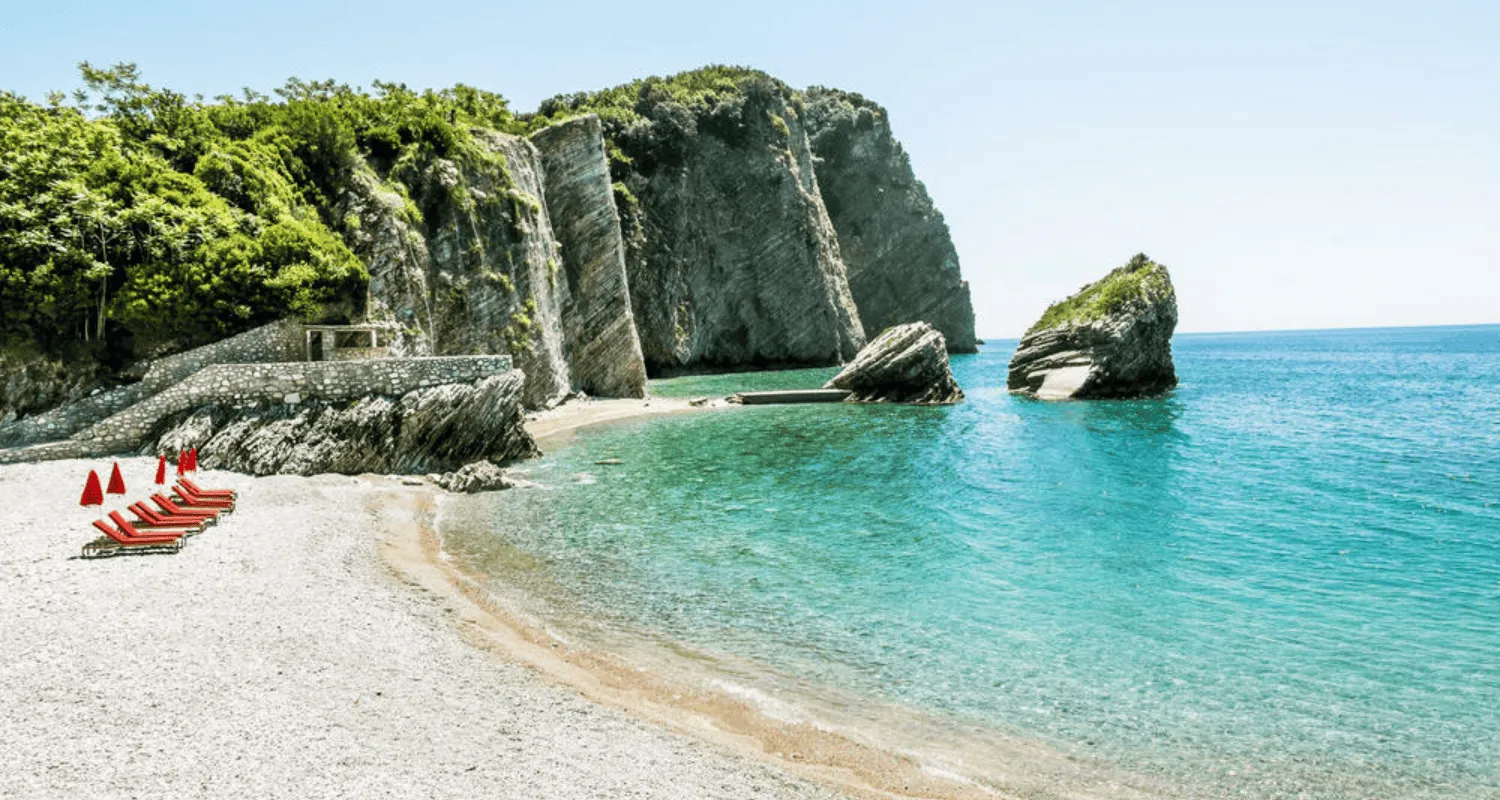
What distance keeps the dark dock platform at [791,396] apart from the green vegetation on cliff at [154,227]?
31.5 meters

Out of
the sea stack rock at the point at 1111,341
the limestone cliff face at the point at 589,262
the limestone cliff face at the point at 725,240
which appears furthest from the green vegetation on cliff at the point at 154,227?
the limestone cliff face at the point at 725,240

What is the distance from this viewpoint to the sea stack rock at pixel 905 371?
5822cm

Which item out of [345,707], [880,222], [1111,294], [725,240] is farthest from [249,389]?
[880,222]

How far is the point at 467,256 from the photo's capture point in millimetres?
44094

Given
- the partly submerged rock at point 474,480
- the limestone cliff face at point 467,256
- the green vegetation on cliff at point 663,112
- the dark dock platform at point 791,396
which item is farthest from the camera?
the green vegetation on cliff at point 663,112

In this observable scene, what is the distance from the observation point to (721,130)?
98375mm

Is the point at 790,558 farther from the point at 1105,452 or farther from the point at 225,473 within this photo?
the point at 1105,452

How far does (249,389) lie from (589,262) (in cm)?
3687

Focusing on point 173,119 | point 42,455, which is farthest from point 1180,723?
point 173,119

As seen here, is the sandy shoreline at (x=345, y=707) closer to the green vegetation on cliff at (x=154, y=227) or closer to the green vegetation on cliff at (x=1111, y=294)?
the green vegetation on cliff at (x=154, y=227)

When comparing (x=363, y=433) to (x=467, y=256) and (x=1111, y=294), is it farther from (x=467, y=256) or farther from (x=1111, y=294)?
(x=1111, y=294)

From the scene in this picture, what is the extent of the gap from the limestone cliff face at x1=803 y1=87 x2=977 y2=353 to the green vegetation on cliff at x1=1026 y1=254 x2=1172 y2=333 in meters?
63.1

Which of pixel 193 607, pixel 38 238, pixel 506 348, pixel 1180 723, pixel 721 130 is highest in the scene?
pixel 721 130

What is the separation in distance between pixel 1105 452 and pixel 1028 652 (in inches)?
1011
